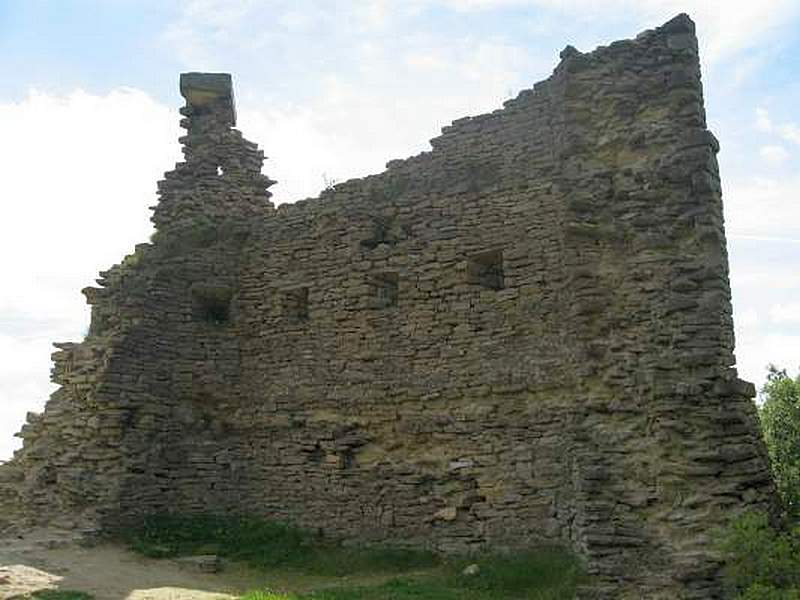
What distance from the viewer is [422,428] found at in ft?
43.0

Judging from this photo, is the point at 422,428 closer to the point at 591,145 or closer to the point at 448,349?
the point at 448,349

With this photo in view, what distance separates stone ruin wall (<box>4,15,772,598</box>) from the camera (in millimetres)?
10461

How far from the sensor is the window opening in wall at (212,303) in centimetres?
1565

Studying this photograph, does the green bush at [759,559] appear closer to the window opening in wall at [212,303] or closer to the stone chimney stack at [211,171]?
the window opening in wall at [212,303]

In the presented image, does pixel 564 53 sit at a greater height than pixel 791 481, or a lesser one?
greater

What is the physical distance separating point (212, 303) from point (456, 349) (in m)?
4.80

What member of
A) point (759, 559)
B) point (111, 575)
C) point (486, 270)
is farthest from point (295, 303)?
point (759, 559)

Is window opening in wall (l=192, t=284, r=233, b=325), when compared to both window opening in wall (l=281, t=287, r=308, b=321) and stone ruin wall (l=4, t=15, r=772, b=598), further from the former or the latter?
window opening in wall (l=281, t=287, r=308, b=321)

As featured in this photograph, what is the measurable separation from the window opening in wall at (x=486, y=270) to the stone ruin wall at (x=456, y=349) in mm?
31

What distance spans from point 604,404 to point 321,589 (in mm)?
3830

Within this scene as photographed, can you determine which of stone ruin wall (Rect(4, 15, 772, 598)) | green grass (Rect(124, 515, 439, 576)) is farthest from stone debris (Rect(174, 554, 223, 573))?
stone ruin wall (Rect(4, 15, 772, 598))

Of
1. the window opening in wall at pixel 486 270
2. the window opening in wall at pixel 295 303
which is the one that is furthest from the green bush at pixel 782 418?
the window opening in wall at pixel 295 303

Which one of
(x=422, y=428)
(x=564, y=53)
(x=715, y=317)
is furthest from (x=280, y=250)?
(x=715, y=317)

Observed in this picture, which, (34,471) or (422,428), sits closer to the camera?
(422,428)
